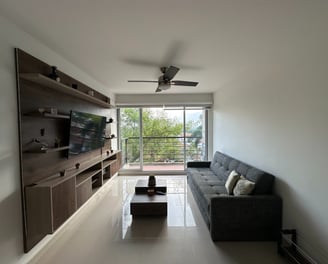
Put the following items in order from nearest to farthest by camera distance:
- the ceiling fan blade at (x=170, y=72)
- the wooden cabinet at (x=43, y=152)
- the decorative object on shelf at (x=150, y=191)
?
the wooden cabinet at (x=43, y=152), the ceiling fan blade at (x=170, y=72), the decorative object on shelf at (x=150, y=191)

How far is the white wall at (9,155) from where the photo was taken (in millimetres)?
1937

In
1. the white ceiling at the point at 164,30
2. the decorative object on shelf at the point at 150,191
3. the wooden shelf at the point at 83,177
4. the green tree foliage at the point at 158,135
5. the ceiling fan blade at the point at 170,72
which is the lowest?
the decorative object on shelf at the point at 150,191

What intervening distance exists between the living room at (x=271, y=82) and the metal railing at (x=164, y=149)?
334 centimetres

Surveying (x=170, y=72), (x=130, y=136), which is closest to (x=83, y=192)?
(x=170, y=72)

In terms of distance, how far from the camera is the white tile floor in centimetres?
241

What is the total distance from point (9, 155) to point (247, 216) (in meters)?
2.76

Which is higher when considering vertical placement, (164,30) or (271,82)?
(164,30)

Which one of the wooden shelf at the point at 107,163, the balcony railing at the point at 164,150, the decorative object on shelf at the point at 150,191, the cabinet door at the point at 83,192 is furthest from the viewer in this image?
the balcony railing at the point at 164,150

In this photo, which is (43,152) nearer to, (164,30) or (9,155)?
(9,155)

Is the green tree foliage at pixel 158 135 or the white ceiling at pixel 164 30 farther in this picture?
the green tree foliage at pixel 158 135

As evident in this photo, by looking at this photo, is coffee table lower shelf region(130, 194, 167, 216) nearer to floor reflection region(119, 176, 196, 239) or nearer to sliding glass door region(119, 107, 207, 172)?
floor reflection region(119, 176, 196, 239)

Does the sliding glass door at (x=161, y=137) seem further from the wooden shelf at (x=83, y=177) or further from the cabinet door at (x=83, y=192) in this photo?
the cabinet door at (x=83, y=192)

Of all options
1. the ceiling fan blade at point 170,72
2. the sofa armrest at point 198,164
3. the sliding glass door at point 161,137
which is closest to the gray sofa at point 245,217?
the ceiling fan blade at point 170,72

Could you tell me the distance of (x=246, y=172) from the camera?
131 inches
